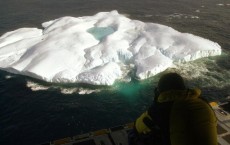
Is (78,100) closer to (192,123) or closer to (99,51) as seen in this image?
(99,51)

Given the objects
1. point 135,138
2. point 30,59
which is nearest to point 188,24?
point 30,59

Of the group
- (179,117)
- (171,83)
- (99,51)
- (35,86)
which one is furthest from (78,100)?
(179,117)

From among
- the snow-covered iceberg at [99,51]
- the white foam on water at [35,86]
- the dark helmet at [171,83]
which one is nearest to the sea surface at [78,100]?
the white foam on water at [35,86]

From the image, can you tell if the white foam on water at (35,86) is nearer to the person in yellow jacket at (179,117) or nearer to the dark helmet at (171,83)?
the person in yellow jacket at (179,117)

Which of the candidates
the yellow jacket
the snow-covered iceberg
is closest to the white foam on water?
the snow-covered iceberg

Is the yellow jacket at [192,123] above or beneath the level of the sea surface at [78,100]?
above

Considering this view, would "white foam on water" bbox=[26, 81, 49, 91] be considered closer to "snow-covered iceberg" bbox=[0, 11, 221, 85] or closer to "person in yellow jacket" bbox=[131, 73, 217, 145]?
"snow-covered iceberg" bbox=[0, 11, 221, 85]
